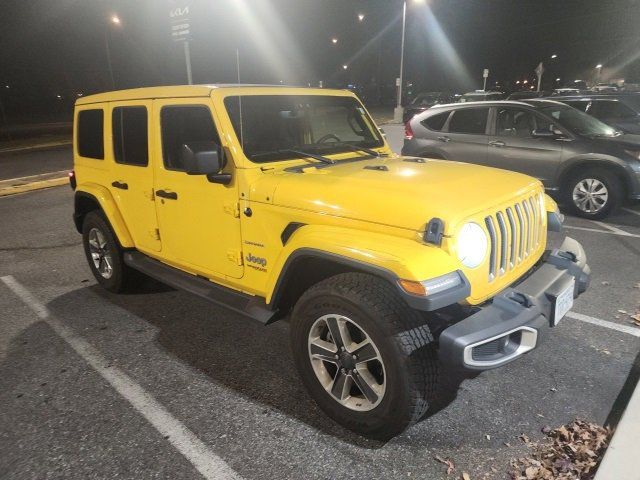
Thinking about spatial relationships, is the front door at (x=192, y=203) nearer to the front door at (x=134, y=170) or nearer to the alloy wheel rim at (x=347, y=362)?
the front door at (x=134, y=170)

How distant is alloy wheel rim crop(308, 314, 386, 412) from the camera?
2.53 meters

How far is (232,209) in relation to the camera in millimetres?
3090

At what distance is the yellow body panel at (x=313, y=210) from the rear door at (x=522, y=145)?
3.98 meters

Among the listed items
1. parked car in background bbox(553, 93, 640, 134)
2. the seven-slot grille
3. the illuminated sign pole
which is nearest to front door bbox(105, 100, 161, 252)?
the seven-slot grille

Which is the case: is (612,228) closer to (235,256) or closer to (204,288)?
(235,256)

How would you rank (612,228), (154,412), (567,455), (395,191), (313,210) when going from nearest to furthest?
(567,455), (395,191), (313,210), (154,412), (612,228)

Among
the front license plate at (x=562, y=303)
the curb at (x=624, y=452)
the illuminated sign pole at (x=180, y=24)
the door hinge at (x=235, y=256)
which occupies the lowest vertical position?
the curb at (x=624, y=452)

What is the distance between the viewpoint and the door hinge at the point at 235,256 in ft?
10.3

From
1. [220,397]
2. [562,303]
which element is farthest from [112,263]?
[562,303]

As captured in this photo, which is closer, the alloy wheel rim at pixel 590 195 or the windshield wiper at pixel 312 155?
the windshield wiper at pixel 312 155

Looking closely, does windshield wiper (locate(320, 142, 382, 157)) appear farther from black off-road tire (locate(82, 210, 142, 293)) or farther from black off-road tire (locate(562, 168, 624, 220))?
black off-road tire (locate(562, 168, 624, 220))

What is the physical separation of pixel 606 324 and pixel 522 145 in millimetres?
4025

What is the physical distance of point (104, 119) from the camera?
4180 mm

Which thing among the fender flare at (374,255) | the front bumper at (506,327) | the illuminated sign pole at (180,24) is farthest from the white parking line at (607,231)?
the illuminated sign pole at (180,24)
